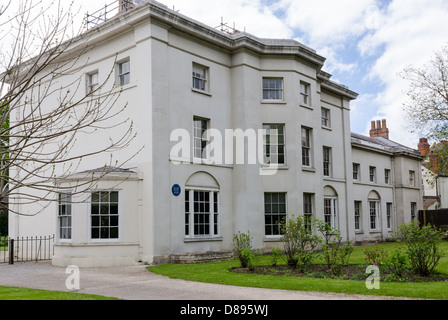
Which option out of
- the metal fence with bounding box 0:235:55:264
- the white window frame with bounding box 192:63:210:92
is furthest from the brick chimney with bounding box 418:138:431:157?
the metal fence with bounding box 0:235:55:264

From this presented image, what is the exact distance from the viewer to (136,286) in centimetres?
1209

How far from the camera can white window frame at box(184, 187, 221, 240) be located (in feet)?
64.5

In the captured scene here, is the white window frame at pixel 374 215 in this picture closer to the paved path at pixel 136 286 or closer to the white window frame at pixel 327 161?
the white window frame at pixel 327 161

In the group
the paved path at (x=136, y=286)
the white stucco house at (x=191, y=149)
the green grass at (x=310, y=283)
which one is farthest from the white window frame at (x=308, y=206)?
the paved path at (x=136, y=286)

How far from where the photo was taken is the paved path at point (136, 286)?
1015 cm

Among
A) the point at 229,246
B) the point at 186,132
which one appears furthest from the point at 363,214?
the point at 186,132

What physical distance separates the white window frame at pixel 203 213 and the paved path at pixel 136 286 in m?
3.32

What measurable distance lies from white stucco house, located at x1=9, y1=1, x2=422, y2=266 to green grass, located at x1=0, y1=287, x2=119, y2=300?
14.4 feet

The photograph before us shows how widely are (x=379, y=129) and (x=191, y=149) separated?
30.0 m

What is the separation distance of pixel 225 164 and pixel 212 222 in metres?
2.76

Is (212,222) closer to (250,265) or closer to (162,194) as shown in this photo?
(162,194)

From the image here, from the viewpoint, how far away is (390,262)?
1317cm

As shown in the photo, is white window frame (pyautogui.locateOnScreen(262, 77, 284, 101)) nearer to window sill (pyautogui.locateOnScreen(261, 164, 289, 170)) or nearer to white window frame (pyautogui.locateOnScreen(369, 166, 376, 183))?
window sill (pyautogui.locateOnScreen(261, 164, 289, 170))

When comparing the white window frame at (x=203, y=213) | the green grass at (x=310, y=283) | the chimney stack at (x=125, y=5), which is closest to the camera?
the green grass at (x=310, y=283)
